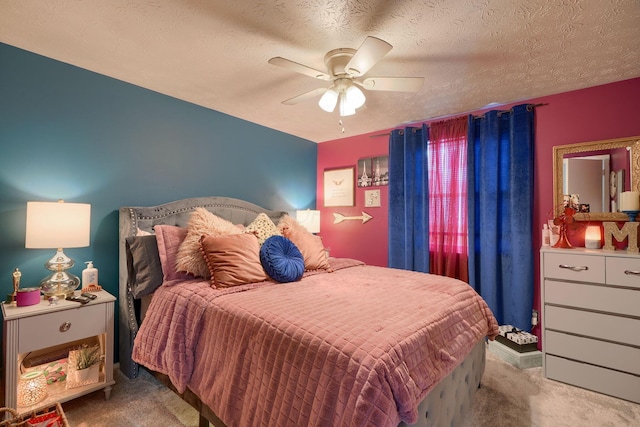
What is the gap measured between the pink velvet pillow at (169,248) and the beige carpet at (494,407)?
31.2 inches

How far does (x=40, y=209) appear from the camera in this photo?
181 centimetres

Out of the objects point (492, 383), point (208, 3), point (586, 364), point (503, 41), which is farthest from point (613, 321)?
point (208, 3)

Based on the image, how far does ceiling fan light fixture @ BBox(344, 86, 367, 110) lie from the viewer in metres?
1.98

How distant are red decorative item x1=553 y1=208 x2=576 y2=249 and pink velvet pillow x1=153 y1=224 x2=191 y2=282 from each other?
2.98 meters

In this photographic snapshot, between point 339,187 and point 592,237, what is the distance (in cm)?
272

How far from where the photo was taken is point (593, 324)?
2.19 m

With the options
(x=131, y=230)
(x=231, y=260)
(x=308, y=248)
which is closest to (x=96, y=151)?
(x=131, y=230)

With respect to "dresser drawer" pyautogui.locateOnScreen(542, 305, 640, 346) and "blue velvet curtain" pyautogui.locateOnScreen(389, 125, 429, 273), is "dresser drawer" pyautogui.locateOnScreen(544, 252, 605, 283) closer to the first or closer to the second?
"dresser drawer" pyautogui.locateOnScreen(542, 305, 640, 346)

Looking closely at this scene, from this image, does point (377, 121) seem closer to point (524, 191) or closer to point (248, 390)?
point (524, 191)

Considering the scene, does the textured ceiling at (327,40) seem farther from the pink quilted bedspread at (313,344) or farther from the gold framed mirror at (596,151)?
the pink quilted bedspread at (313,344)

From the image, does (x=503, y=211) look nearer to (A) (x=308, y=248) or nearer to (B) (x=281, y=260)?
(A) (x=308, y=248)

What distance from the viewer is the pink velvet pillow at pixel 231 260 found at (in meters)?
1.98

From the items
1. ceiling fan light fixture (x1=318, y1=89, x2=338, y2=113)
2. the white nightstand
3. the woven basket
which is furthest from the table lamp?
ceiling fan light fixture (x1=318, y1=89, x2=338, y2=113)

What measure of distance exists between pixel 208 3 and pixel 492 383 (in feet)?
10.2
